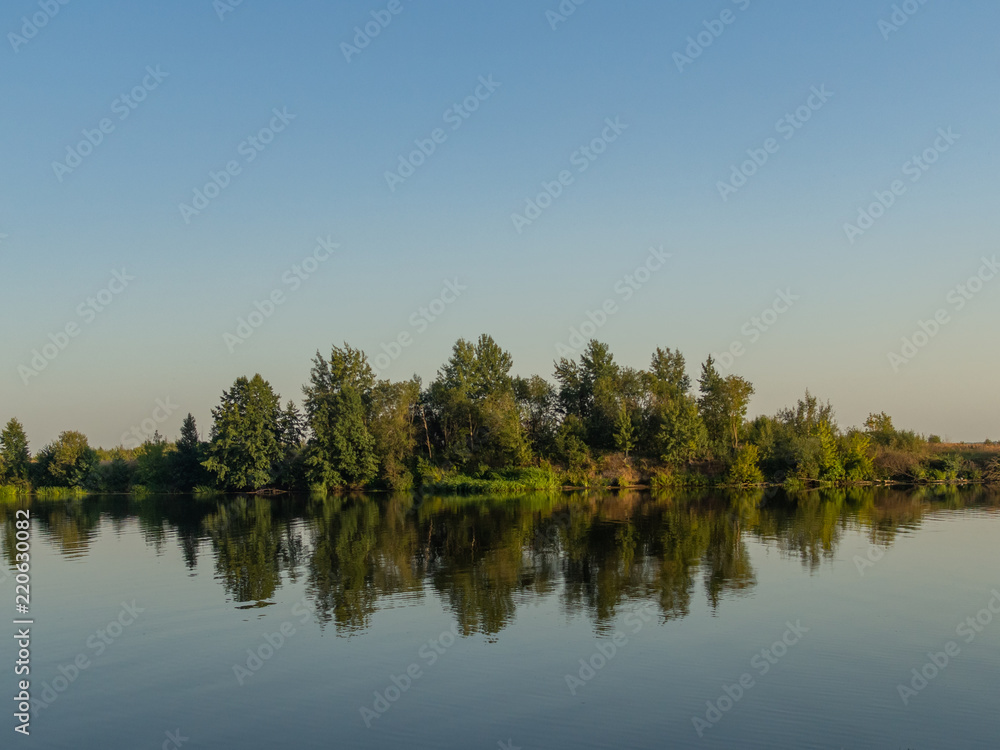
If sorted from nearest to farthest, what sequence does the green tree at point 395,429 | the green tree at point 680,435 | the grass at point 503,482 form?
the grass at point 503,482, the green tree at point 680,435, the green tree at point 395,429

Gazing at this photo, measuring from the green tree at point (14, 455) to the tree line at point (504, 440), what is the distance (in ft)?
1.37

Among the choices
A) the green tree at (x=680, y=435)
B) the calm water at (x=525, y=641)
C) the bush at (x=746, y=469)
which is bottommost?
the calm water at (x=525, y=641)

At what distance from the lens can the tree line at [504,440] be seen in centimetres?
6397

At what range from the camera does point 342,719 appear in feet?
39.3

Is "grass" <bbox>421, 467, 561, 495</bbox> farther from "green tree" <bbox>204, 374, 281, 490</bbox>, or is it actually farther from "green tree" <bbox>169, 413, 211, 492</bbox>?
"green tree" <bbox>169, 413, 211, 492</bbox>

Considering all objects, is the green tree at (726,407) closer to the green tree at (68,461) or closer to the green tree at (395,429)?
the green tree at (395,429)

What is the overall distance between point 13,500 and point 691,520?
2529 inches

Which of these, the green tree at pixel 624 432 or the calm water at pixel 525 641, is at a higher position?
the green tree at pixel 624 432

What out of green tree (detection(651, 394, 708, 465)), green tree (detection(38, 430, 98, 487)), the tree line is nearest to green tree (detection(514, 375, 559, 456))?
the tree line

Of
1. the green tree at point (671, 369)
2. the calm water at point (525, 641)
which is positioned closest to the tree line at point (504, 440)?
the green tree at point (671, 369)

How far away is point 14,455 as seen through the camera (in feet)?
278

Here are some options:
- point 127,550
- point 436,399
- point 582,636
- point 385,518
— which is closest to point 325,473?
point 436,399

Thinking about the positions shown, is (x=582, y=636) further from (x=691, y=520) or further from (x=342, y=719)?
(x=691, y=520)

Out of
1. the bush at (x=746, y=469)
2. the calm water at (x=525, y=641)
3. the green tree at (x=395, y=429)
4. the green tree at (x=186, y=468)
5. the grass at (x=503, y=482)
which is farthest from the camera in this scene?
the green tree at (x=186, y=468)
